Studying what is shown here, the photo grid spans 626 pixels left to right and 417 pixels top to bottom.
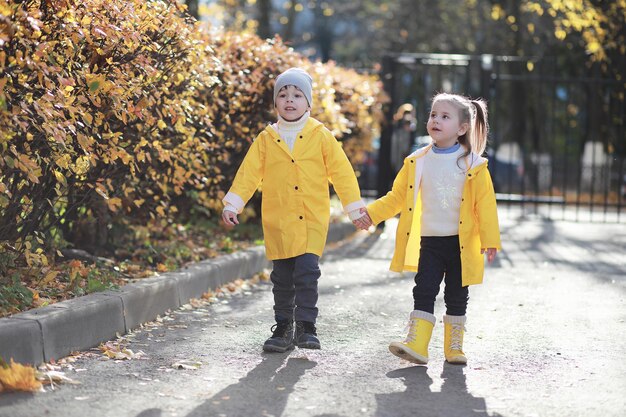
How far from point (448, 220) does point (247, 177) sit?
3.70 feet

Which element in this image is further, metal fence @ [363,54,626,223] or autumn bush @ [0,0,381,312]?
metal fence @ [363,54,626,223]

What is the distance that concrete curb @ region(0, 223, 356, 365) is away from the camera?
5.11 m

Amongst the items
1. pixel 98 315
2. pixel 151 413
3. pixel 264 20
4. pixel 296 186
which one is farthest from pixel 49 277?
pixel 264 20

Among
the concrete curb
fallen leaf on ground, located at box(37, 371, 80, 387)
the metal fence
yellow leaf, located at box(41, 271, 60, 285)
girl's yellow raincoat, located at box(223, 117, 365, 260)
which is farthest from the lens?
the metal fence

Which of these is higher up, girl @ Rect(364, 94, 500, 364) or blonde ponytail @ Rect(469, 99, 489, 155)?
blonde ponytail @ Rect(469, 99, 489, 155)

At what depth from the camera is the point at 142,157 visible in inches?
271

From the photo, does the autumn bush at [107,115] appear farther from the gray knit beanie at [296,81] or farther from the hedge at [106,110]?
the gray knit beanie at [296,81]

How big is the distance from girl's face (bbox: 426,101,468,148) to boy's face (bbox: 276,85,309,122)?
0.72 meters

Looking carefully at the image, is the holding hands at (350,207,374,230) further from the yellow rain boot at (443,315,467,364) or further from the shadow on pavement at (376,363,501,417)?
the shadow on pavement at (376,363,501,417)

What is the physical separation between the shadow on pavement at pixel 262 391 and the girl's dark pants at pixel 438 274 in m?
0.70

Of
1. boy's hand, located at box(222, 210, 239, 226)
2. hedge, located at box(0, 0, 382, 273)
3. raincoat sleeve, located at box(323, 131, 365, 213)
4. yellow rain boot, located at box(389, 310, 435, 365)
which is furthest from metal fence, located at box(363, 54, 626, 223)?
yellow rain boot, located at box(389, 310, 435, 365)

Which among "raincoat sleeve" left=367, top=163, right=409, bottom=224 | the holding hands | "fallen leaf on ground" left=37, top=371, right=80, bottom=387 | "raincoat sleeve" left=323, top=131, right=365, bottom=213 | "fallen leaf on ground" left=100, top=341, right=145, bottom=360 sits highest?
"raincoat sleeve" left=323, top=131, right=365, bottom=213

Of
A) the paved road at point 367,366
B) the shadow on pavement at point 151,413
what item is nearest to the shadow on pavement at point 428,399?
the paved road at point 367,366

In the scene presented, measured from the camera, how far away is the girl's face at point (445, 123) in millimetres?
A: 5871
